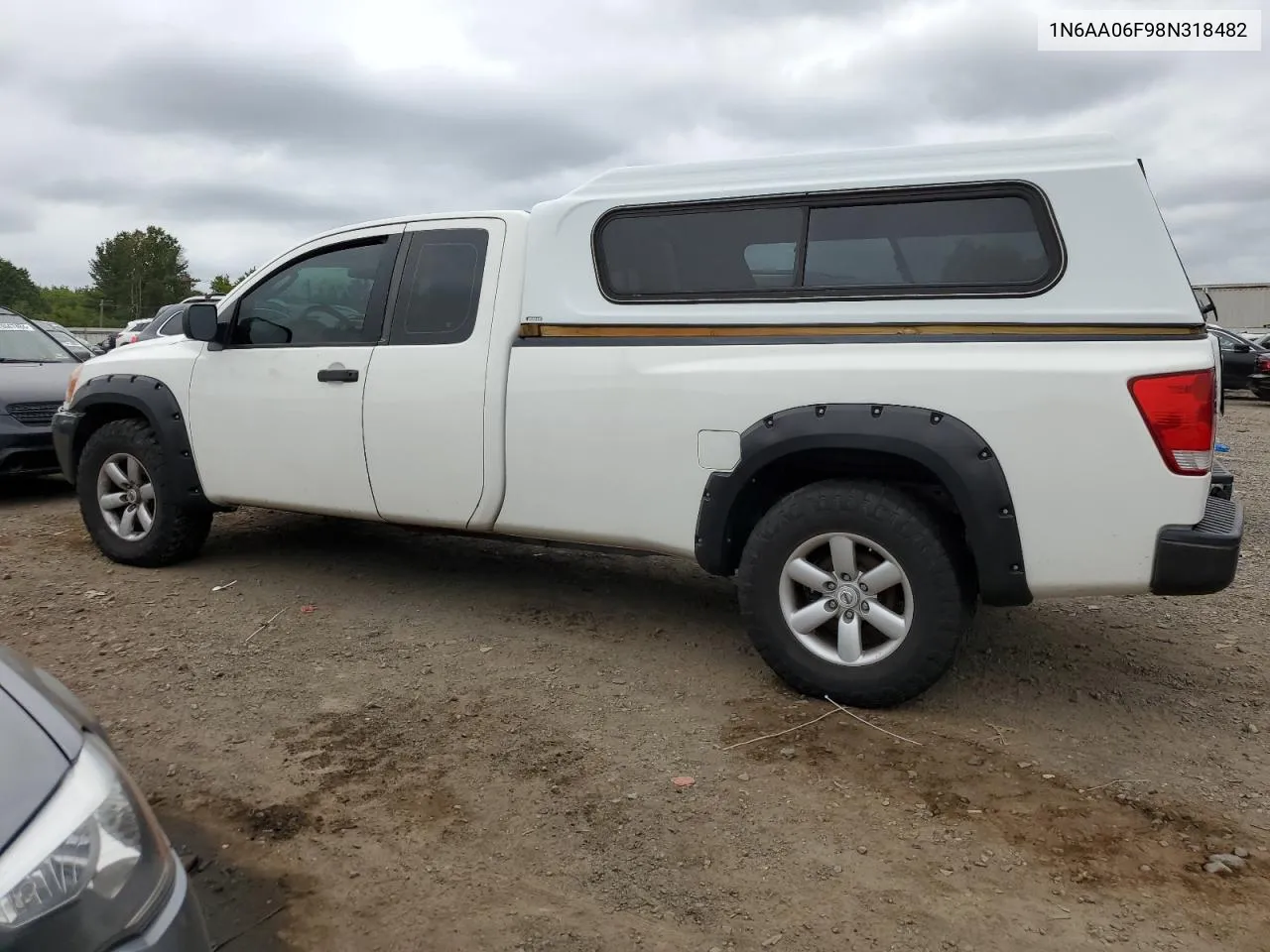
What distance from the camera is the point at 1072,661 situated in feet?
14.0

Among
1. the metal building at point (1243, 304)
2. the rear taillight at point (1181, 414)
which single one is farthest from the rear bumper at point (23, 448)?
the metal building at point (1243, 304)

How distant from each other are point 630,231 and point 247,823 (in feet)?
8.52

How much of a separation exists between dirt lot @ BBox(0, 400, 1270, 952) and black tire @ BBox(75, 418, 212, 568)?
0.17 meters

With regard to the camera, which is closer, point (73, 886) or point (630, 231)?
point (73, 886)

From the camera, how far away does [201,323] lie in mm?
4938

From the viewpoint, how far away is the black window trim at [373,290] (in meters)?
4.69

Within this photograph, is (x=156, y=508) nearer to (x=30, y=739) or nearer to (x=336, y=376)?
(x=336, y=376)

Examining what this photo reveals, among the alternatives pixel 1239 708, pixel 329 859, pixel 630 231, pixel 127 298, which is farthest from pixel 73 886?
pixel 127 298

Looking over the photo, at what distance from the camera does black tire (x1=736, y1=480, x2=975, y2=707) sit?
136 inches

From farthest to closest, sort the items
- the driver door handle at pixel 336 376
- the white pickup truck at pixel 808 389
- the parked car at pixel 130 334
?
the parked car at pixel 130 334
the driver door handle at pixel 336 376
the white pickup truck at pixel 808 389

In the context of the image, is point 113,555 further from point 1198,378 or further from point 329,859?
point 1198,378

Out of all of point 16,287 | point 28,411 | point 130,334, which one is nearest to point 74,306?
point 16,287

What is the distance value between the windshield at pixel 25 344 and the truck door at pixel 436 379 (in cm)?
553

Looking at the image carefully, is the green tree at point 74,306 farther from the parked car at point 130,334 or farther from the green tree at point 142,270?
the parked car at point 130,334
